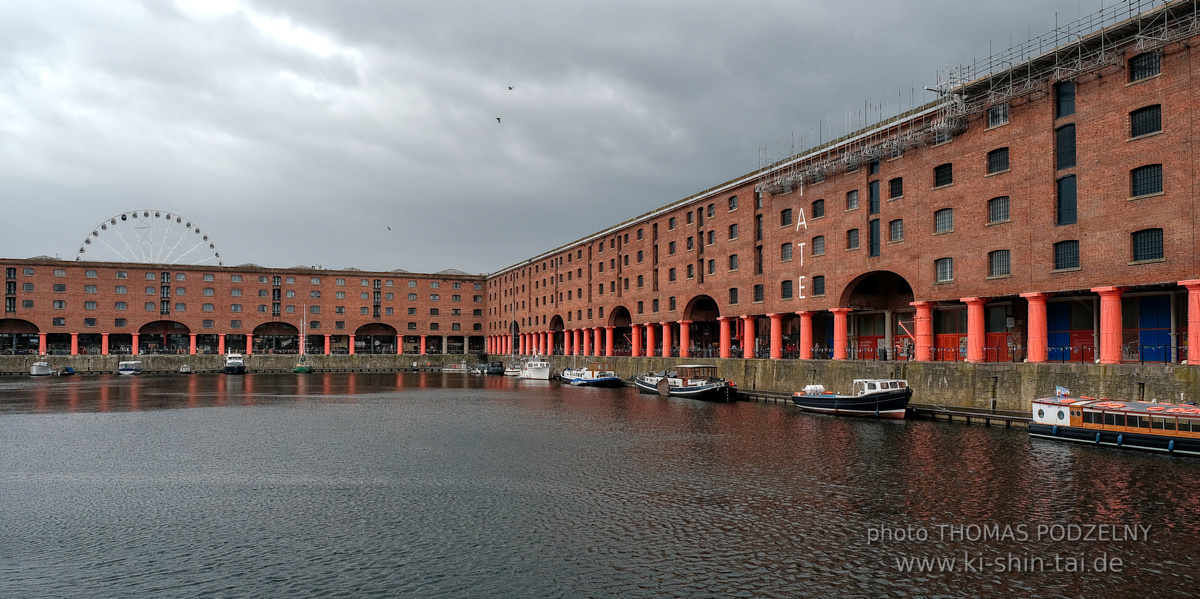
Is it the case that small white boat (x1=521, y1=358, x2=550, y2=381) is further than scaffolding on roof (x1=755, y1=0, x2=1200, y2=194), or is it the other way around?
small white boat (x1=521, y1=358, x2=550, y2=381)

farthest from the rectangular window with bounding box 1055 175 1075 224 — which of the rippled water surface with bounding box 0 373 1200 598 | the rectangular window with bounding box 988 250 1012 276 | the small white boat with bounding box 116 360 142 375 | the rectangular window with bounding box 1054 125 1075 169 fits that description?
the small white boat with bounding box 116 360 142 375

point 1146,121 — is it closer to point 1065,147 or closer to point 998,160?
point 1065,147

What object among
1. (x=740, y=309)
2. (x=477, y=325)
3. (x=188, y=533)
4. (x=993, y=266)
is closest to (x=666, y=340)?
(x=740, y=309)

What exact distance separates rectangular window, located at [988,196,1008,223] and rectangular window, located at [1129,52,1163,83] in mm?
7706

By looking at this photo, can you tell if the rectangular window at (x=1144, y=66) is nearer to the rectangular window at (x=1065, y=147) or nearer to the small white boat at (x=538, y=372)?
the rectangular window at (x=1065, y=147)

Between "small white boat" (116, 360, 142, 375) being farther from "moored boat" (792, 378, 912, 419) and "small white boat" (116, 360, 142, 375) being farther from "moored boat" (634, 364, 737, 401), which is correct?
"moored boat" (792, 378, 912, 419)

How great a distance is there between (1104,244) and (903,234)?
1201cm

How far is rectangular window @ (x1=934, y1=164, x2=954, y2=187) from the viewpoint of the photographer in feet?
136

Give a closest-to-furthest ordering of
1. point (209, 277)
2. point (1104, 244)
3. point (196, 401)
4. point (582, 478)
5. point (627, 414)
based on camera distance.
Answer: point (582, 478) → point (1104, 244) → point (627, 414) → point (196, 401) → point (209, 277)

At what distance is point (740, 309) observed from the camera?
2345 inches

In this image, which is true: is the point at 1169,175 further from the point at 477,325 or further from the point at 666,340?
the point at 477,325

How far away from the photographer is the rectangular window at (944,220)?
41.2 m

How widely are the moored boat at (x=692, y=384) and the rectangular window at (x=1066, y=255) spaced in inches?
871

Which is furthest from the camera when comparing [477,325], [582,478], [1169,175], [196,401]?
[477,325]
